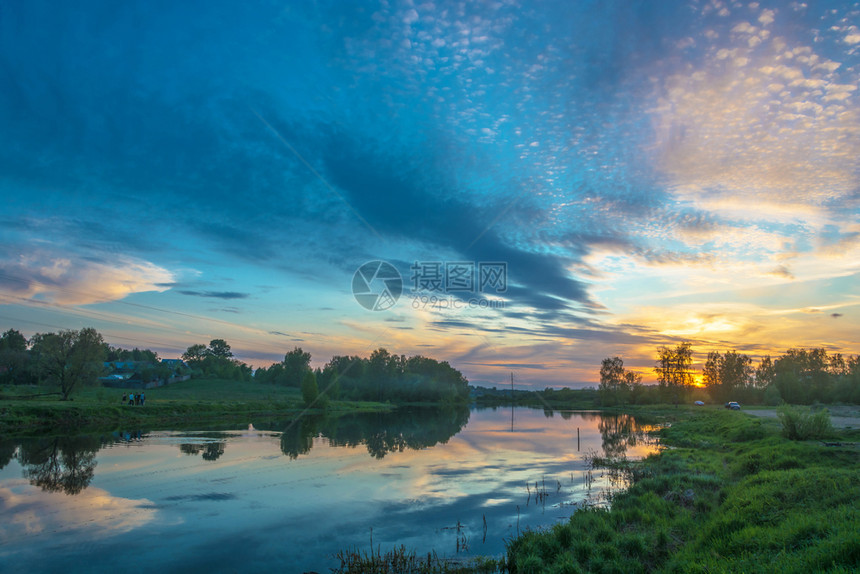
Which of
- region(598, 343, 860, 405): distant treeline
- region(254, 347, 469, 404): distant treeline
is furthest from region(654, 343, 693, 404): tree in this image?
region(254, 347, 469, 404): distant treeline

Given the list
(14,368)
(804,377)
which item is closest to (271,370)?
(14,368)

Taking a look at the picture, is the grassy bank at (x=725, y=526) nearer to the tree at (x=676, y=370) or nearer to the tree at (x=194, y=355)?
the tree at (x=676, y=370)

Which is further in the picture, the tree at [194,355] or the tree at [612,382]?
the tree at [194,355]

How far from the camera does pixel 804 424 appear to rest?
81.8ft

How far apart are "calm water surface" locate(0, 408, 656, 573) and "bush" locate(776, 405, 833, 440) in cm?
1171

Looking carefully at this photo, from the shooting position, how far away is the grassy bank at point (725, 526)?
962cm

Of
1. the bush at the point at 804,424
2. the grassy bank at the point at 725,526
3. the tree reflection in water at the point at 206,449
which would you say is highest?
the bush at the point at 804,424

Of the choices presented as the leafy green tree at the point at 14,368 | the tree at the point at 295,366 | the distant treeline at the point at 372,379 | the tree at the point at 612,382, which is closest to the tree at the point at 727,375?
the tree at the point at 612,382

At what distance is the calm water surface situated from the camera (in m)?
13.8

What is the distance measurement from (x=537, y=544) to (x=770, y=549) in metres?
5.88

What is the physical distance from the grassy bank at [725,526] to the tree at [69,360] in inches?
2400

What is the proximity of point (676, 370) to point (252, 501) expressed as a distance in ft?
426

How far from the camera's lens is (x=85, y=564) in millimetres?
12469

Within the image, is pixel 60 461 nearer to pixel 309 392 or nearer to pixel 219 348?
pixel 309 392
